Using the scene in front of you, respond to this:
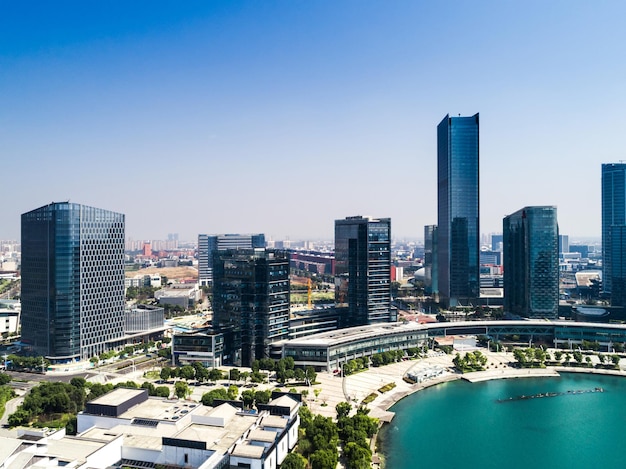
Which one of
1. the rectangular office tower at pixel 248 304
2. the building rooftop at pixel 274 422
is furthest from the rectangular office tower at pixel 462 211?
the building rooftop at pixel 274 422

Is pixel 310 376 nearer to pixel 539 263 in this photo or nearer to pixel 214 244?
pixel 539 263

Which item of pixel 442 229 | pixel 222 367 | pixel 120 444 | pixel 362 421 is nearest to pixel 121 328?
pixel 222 367

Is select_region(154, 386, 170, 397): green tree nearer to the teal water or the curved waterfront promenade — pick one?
the curved waterfront promenade

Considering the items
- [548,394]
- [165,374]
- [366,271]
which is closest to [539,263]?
[366,271]

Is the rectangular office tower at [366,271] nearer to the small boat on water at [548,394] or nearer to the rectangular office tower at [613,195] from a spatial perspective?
the small boat on water at [548,394]

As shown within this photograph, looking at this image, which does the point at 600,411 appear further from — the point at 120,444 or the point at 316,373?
the point at 120,444

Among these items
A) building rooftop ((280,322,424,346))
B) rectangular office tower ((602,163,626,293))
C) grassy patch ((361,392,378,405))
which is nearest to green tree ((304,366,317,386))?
building rooftop ((280,322,424,346))
